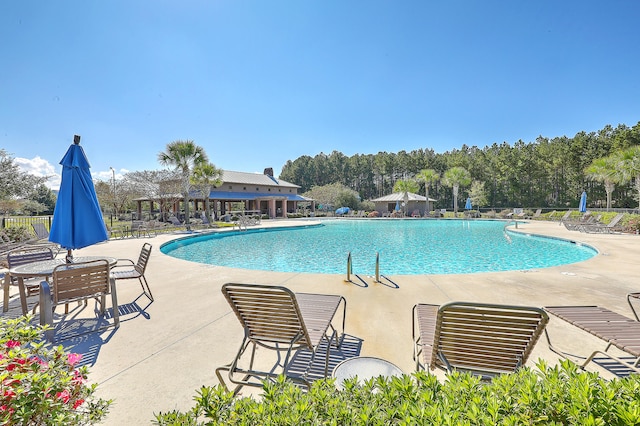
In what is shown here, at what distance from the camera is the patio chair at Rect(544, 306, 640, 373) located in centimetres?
237

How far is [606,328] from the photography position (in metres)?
2.64

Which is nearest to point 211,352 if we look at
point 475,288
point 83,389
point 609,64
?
point 83,389

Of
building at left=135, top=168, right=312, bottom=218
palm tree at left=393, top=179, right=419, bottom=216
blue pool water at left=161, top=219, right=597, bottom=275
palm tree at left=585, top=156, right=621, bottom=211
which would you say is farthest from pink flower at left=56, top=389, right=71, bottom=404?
palm tree at left=393, top=179, right=419, bottom=216

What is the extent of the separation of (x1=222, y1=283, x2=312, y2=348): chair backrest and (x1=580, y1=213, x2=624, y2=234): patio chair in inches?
771

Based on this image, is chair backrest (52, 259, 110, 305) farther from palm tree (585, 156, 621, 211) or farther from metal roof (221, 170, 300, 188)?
metal roof (221, 170, 300, 188)

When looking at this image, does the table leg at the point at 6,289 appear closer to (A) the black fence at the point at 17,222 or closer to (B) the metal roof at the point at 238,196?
(A) the black fence at the point at 17,222

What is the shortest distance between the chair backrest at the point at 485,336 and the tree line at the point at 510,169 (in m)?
35.0

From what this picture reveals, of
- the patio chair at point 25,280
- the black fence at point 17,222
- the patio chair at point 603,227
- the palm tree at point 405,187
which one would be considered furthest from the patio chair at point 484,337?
the palm tree at point 405,187

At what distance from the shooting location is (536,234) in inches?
601

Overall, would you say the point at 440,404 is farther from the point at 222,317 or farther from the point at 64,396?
the point at 222,317

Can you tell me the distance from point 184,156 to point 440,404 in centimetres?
2185

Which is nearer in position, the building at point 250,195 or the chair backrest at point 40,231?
the chair backrest at point 40,231

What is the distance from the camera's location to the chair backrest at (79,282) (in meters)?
3.35

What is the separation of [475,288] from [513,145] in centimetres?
5057
